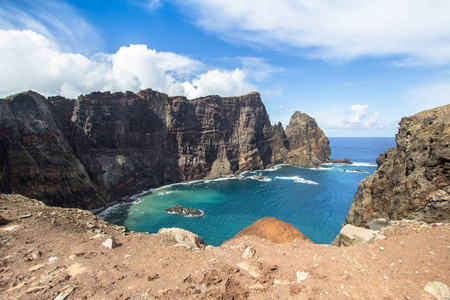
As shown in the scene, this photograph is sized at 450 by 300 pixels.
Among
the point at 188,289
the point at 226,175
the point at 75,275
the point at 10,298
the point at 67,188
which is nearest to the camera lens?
the point at 10,298

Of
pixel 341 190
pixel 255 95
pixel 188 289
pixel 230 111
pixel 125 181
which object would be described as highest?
pixel 255 95

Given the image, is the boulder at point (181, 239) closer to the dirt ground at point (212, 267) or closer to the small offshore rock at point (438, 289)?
the dirt ground at point (212, 267)

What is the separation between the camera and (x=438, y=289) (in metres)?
6.68

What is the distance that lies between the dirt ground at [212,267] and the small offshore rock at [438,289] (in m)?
0.20

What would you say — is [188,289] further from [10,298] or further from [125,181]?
[125,181]

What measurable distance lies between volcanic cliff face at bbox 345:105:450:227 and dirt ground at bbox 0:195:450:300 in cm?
340

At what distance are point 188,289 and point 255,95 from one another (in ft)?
365

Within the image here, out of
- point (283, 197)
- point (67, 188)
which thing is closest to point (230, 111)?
point (283, 197)

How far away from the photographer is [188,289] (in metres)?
8.16

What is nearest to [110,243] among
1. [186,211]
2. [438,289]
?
[438,289]

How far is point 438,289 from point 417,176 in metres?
12.0

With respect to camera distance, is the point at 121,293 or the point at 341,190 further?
the point at 341,190

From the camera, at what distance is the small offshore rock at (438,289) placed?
651 cm

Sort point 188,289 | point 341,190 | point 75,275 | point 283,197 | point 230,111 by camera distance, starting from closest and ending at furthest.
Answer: point 188,289 → point 75,275 → point 283,197 → point 341,190 → point 230,111
